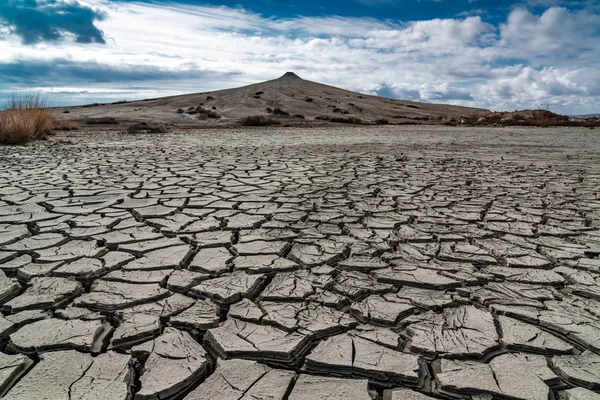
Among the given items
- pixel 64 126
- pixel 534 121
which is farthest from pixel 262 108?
pixel 534 121

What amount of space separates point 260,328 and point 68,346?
2.23 feet

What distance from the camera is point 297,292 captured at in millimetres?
1922

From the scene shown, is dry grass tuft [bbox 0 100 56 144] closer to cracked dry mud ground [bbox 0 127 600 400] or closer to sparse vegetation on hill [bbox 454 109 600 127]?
cracked dry mud ground [bbox 0 127 600 400]

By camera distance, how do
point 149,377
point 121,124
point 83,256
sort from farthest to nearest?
point 121,124, point 83,256, point 149,377

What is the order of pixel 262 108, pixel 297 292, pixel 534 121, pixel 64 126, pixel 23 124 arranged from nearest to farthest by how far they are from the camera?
pixel 297 292, pixel 23 124, pixel 64 126, pixel 534 121, pixel 262 108

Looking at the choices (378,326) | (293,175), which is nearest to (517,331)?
(378,326)

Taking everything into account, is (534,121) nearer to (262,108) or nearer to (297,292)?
(262,108)

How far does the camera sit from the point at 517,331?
1.61 meters

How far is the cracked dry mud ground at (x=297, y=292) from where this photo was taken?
135 centimetres

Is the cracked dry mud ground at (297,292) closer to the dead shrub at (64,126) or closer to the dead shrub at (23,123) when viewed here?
the dead shrub at (23,123)

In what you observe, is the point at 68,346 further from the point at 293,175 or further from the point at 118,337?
the point at 293,175

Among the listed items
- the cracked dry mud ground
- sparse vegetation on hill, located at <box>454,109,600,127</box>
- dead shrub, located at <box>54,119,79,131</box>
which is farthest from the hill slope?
the cracked dry mud ground

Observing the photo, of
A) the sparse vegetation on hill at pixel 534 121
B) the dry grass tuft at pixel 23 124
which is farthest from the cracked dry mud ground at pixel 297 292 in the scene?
the sparse vegetation on hill at pixel 534 121

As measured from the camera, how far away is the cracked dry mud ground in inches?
53.1
